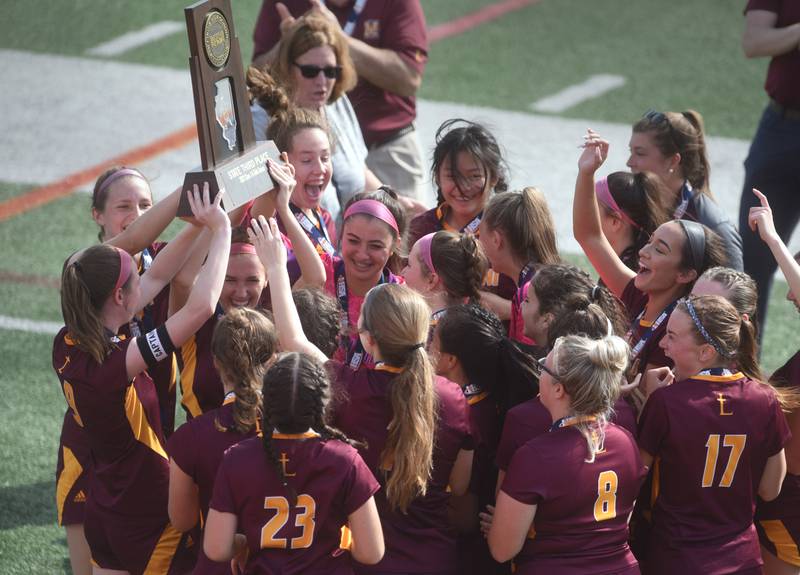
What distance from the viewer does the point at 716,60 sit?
524 inches

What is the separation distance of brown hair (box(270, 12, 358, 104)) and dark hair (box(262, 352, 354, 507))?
3008 millimetres

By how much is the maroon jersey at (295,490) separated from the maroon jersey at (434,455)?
0.30m

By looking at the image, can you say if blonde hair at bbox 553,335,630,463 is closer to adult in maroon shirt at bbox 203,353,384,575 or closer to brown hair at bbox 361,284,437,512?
brown hair at bbox 361,284,437,512

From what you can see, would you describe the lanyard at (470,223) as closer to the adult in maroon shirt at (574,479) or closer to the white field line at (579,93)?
the adult in maroon shirt at (574,479)

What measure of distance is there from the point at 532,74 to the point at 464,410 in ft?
31.1

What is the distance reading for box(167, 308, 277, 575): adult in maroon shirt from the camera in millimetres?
3766

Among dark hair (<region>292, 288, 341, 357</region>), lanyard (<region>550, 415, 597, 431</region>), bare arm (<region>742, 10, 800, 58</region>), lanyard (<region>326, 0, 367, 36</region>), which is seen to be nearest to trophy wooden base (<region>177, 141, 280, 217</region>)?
dark hair (<region>292, 288, 341, 357</region>)

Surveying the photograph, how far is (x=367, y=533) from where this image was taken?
3582mm

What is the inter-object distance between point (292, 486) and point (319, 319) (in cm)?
98

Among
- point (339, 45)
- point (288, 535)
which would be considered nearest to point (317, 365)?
point (288, 535)

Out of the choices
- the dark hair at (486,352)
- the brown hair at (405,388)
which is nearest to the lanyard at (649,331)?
the dark hair at (486,352)

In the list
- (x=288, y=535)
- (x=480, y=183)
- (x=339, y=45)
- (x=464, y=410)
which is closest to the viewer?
(x=288, y=535)

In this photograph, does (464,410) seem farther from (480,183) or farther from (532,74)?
(532,74)

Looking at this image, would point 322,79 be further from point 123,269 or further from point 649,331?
point 649,331
